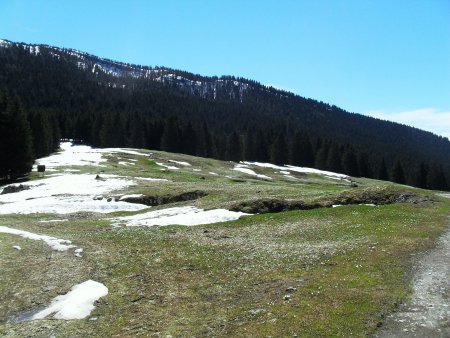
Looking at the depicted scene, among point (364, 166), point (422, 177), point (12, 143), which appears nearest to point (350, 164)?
point (364, 166)

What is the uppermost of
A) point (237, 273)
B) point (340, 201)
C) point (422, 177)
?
point (422, 177)

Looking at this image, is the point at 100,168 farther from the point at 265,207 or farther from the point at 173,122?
the point at 173,122

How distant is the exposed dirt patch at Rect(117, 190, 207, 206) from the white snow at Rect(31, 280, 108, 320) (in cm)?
2886

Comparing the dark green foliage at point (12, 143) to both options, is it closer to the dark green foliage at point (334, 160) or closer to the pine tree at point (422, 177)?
the dark green foliage at point (334, 160)

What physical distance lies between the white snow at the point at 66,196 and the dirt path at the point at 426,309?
3475cm

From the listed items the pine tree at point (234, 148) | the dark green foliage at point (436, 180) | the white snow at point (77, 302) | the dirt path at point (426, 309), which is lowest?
the white snow at point (77, 302)

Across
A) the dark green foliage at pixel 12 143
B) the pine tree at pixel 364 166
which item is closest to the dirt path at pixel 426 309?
the dark green foliage at pixel 12 143

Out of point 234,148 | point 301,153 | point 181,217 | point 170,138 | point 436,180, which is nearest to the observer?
point 181,217

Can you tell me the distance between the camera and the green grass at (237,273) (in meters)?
14.1

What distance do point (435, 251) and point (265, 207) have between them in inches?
728

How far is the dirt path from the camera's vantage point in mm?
12258

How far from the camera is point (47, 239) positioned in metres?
28.5

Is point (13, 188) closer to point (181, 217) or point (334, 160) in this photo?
point (181, 217)

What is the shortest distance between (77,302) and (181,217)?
20.5 metres
